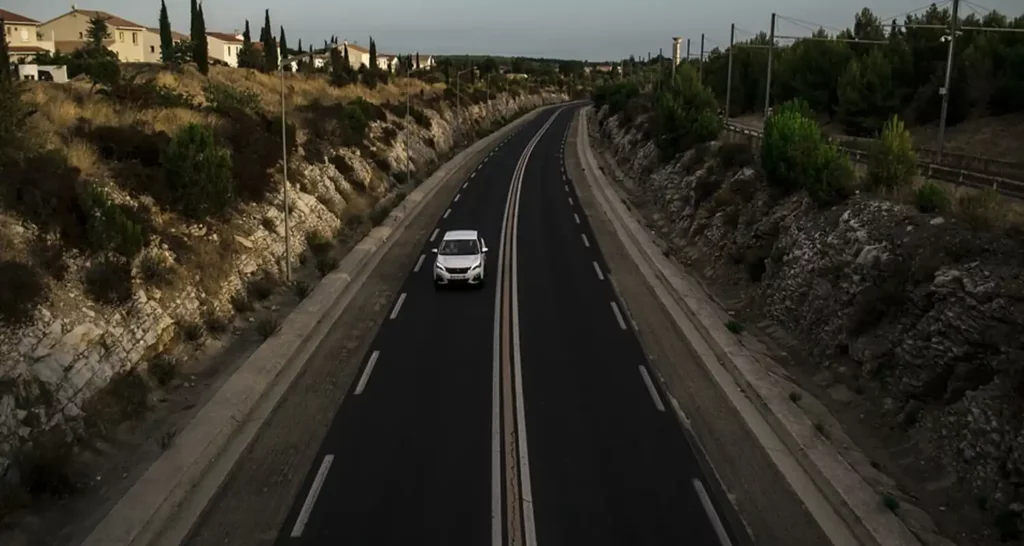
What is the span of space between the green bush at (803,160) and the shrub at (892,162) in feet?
2.28

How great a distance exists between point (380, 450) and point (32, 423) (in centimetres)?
564

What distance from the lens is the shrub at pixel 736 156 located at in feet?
103

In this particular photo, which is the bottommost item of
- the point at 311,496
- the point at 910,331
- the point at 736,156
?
the point at 311,496

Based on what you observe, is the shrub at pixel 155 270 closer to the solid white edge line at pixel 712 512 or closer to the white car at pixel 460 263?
the white car at pixel 460 263

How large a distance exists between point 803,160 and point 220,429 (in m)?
19.1

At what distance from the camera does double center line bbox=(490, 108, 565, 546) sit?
10773 mm

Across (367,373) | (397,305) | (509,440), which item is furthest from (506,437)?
(397,305)

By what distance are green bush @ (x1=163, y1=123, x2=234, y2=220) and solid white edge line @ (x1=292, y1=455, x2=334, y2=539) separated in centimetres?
1172

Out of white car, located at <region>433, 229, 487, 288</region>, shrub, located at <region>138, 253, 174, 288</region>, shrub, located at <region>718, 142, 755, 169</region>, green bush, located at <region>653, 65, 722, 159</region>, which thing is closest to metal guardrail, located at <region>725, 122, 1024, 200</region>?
shrub, located at <region>718, 142, 755, 169</region>

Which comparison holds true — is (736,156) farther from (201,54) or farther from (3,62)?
(201,54)

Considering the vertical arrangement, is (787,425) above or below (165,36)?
below

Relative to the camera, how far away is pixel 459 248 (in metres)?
25.2

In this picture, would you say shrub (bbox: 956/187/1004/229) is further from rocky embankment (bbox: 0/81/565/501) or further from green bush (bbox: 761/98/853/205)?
rocky embankment (bbox: 0/81/565/501)

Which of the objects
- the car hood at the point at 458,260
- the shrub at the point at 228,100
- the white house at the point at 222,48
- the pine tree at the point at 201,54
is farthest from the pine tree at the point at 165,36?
the car hood at the point at 458,260
